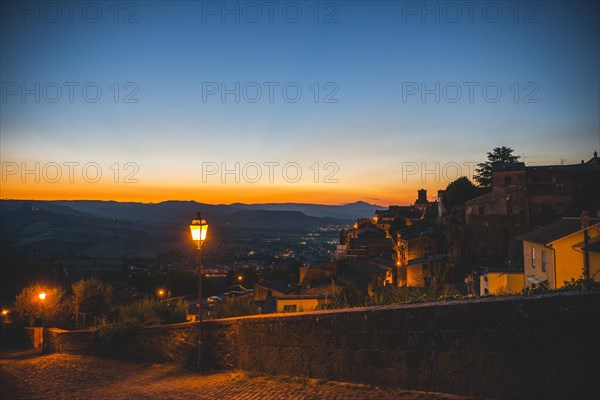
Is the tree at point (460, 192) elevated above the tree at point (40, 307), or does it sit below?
above

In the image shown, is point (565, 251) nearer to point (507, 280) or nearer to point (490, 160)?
point (507, 280)

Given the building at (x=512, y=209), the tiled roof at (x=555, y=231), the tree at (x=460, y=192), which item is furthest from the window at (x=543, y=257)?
the tree at (x=460, y=192)

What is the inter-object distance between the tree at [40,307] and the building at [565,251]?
24.5m

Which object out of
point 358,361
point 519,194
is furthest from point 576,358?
point 519,194

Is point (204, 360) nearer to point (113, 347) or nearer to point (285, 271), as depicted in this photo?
point (113, 347)

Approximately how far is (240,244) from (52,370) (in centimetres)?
12798

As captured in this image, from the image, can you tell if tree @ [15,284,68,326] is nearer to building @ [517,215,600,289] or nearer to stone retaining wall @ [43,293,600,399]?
stone retaining wall @ [43,293,600,399]

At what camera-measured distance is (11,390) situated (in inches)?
391

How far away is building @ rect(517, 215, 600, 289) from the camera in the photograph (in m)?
18.6

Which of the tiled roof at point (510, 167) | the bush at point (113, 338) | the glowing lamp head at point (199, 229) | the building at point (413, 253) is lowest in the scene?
the building at point (413, 253)

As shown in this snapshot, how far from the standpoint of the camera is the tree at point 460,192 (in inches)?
2218

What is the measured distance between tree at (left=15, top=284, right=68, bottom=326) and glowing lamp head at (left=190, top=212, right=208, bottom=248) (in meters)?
16.0

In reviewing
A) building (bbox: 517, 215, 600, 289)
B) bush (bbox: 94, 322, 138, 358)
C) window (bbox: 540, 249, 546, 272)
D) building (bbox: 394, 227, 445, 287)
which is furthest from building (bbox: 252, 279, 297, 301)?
bush (bbox: 94, 322, 138, 358)

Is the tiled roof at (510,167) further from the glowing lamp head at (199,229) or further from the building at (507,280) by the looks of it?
the glowing lamp head at (199,229)
